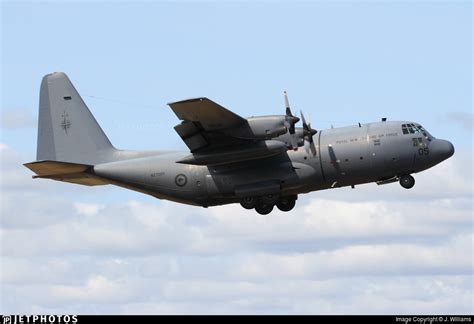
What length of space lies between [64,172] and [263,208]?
7825 millimetres

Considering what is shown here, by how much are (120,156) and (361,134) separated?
990 cm

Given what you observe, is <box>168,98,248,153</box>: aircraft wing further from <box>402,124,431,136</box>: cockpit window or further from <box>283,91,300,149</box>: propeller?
<box>402,124,431,136</box>: cockpit window

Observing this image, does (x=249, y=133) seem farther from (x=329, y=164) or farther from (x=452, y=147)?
(x=452, y=147)

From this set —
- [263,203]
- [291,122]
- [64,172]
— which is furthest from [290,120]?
[64,172]

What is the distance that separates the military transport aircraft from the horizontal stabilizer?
4 centimetres

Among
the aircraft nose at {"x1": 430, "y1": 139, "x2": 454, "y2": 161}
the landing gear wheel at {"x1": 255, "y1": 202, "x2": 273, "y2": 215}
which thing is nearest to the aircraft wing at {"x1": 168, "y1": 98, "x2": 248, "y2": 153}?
the landing gear wheel at {"x1": 255, "y1": 202, "x2": 273, "y2": 215}

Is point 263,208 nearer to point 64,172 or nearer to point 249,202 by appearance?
point 249,202

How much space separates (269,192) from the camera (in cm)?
3700

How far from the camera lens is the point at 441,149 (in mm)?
36312

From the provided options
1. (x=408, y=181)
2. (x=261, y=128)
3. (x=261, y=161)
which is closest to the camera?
(x=261, y=128)

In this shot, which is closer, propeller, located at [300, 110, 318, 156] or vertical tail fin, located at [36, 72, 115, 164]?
propeller, located at [300, 110, 318, 156]

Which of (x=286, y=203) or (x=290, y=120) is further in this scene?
(x=286, y=203)

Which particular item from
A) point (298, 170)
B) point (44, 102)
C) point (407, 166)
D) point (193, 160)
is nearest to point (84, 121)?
point (44, 102)

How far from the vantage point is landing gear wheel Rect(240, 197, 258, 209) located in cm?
3762
